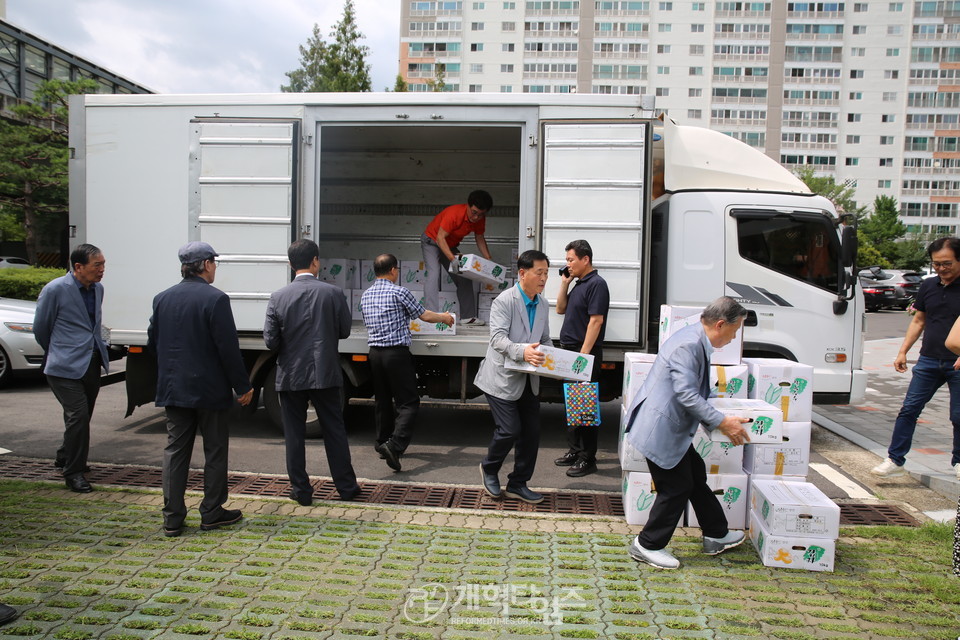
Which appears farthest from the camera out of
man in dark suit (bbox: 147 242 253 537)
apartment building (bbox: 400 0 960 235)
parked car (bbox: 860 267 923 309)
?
apartment building (bbox: 400 0 960 235)

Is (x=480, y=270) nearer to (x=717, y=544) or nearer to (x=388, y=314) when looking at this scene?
(x=388, y=314)

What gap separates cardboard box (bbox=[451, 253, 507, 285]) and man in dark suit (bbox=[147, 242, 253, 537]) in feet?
10.8

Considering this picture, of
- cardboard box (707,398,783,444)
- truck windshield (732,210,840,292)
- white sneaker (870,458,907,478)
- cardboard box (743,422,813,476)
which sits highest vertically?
truck windshield (732,210,840,292)

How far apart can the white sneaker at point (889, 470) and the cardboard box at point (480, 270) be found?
3.92 m

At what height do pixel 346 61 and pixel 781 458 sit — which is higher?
pixel 346 61

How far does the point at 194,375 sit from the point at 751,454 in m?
3.53

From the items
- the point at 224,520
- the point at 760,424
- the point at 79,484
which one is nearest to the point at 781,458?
the point at 760,424

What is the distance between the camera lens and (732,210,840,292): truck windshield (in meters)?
6.38

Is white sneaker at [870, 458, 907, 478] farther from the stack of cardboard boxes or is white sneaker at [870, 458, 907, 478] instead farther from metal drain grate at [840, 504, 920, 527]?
the stack of cardboard boxes

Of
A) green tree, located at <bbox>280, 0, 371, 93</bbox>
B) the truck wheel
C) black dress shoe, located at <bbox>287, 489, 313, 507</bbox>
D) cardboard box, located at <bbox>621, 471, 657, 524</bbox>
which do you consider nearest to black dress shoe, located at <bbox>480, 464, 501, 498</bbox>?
cardboard box, located at <bbox>621, 471, 657, 524</bbox>

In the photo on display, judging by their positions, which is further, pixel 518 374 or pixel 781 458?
pixel 518 374

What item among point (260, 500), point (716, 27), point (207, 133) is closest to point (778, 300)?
point (260, 500)

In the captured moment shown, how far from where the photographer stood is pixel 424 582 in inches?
141

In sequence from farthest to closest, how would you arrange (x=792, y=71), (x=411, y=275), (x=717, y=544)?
(x=792, y=71) < (x=411, y=275) < (x=717, y=544)
